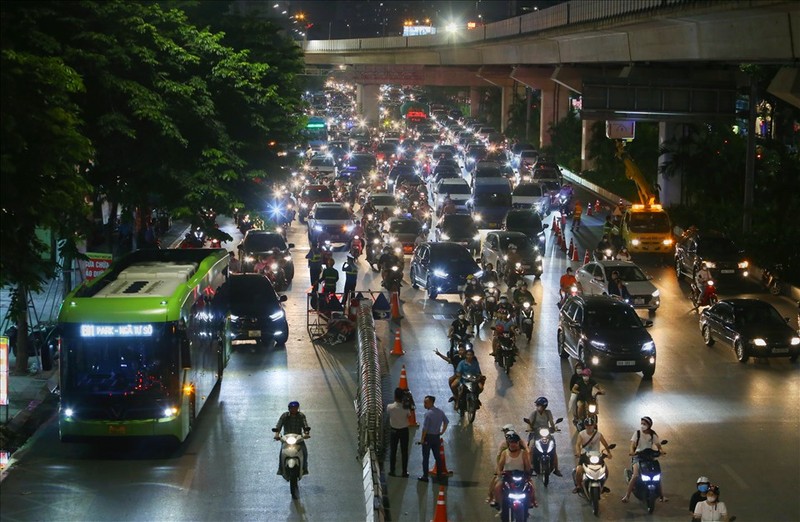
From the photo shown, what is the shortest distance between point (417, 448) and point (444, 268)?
15.4 meters

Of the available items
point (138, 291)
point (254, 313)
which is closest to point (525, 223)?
point (254, 313)

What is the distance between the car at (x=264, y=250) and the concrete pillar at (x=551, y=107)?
181 ft

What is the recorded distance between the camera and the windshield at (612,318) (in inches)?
1028

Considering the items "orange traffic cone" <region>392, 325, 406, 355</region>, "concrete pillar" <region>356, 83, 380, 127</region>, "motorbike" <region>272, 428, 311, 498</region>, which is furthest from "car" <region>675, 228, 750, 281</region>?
"concrete pillar" <region>356, 83, 380, 127</region>

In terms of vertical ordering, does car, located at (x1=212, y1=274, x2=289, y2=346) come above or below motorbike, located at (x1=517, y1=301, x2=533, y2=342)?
above

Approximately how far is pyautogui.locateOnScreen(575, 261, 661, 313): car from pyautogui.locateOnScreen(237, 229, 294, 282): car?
29.4 feet

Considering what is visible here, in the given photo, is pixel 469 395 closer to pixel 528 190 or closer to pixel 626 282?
pixel 626 282

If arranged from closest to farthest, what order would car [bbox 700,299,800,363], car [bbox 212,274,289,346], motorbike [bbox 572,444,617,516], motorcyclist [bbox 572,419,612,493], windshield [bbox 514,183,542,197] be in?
1. motorbike [bbox 572,444,617,516]
2. motorcyclist [bbox 572,419,612,493]
3. car [bbox 700,299,800,363]
4. car [bbox 212,274,289,346]
5. windshield [bbox 514,183,542,197]

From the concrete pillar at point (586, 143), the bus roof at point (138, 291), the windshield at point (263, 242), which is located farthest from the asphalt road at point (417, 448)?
the concrete pillar at point (586, 143)

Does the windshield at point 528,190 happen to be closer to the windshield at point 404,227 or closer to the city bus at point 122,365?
the windshield at point 404,227

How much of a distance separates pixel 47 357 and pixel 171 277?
5389 millimetres

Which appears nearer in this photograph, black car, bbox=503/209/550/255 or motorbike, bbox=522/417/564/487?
motorbike, bbox=522/417/564/487

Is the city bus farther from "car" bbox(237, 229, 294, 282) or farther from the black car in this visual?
the black car

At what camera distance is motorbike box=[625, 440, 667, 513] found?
56.3ft
